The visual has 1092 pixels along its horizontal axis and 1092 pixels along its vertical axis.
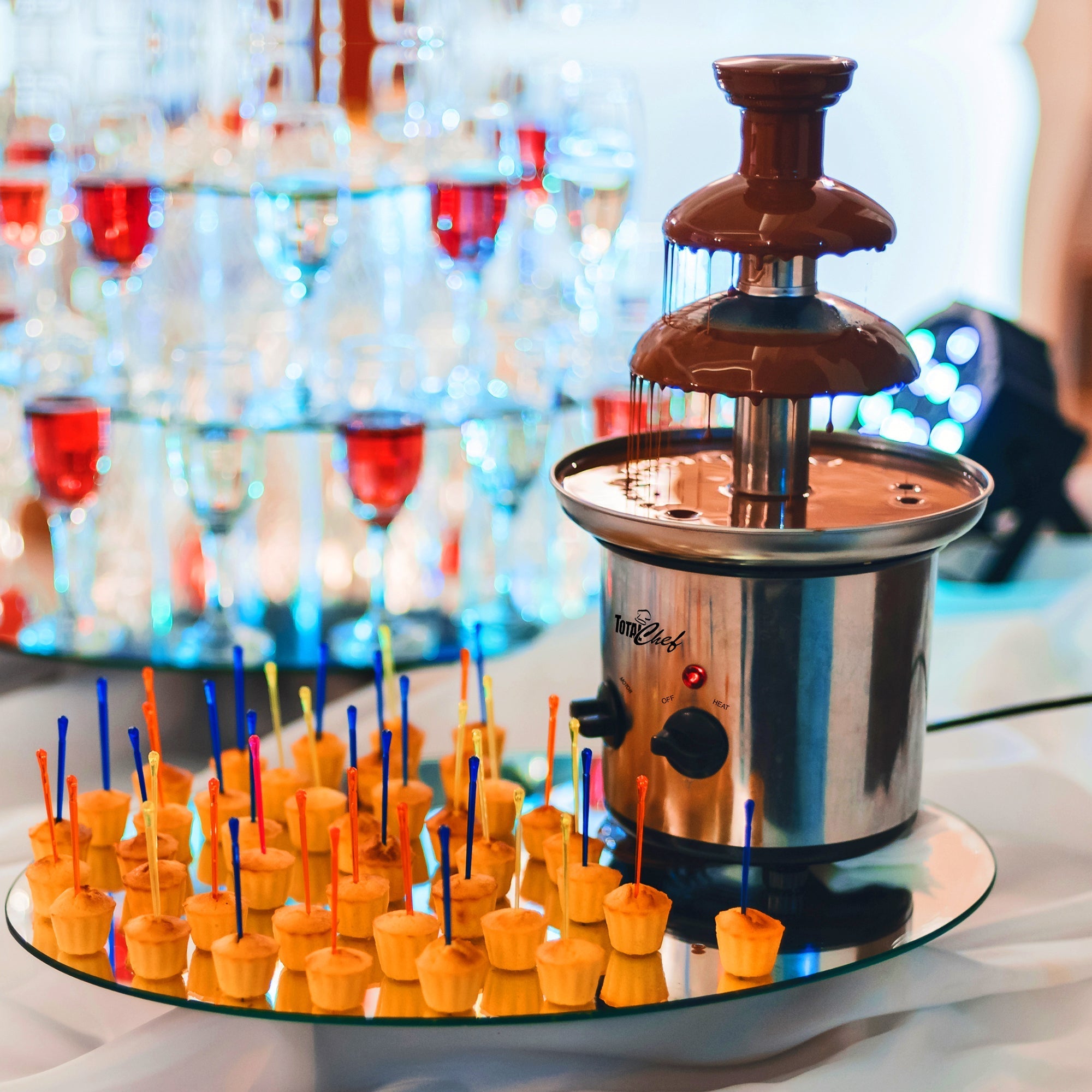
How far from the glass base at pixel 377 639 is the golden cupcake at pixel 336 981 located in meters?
0.57

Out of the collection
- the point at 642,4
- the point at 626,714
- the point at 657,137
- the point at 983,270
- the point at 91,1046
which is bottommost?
the point at 91,1046

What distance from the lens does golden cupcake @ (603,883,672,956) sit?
31.0 inches

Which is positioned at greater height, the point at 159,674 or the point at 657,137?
the point at 657,137

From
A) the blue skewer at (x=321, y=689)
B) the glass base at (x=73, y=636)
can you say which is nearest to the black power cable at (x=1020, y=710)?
the blue skewer at (x=321, y=689)

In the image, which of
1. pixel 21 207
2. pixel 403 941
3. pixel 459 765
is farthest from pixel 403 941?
pixel 21 207

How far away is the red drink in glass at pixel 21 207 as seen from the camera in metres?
1.45

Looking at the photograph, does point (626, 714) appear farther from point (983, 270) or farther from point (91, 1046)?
point (983, 270)

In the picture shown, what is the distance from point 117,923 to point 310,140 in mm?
778

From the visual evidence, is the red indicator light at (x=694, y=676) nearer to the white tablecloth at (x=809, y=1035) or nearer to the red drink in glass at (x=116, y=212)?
the white tablecloth at (x=809, y=1035)

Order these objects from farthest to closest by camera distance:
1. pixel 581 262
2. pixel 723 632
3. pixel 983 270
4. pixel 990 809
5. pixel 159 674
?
pixel 983 270, pixel 581 262, pixel 159 674, pixel 990 809, pixel 723 632

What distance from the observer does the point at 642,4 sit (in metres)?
2.07

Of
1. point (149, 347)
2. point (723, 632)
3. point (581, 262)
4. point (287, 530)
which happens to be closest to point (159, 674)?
point (287, 530)

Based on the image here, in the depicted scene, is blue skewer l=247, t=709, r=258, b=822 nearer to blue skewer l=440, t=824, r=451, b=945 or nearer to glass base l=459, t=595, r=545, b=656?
blue skewer l=440, t=824, r=451, b=945

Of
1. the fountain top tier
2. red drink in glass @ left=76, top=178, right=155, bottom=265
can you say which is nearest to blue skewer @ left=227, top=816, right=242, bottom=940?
the fountain top tier
